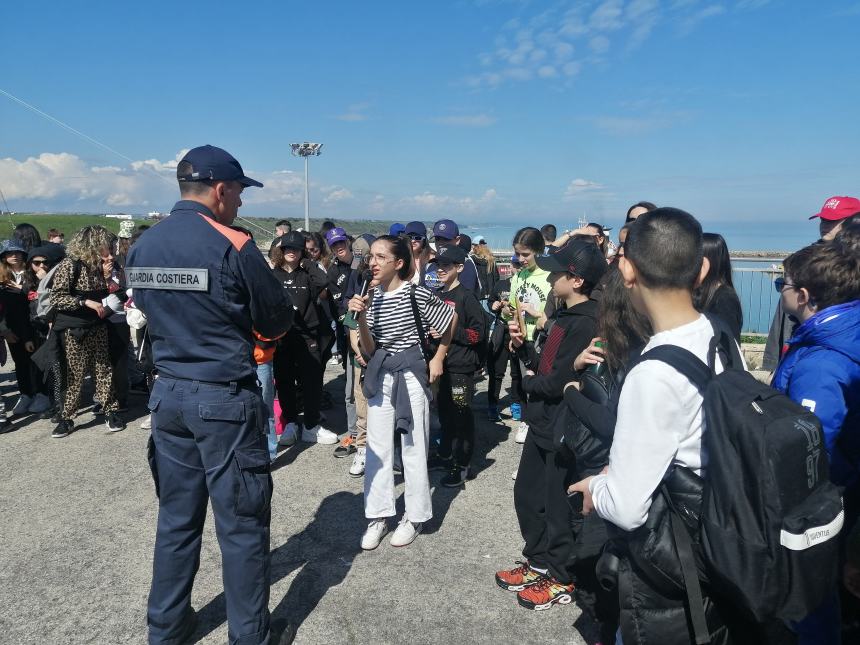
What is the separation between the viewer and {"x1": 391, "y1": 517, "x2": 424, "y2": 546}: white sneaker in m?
3.91

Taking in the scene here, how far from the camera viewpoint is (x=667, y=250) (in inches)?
70.9

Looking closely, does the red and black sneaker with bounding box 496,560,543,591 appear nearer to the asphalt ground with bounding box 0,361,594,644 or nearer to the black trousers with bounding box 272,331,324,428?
the asphalt ground with bounding box 0,361,594,644

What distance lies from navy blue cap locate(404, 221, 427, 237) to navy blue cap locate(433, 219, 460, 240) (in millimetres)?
151

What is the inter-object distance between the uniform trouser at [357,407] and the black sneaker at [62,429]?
303cm

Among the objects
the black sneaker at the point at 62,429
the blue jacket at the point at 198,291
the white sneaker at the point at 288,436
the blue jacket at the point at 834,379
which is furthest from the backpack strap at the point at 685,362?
the black sneaker at the point at 62,429

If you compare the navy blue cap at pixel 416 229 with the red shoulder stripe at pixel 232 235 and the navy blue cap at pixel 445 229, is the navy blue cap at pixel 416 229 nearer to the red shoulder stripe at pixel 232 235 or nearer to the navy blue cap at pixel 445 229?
the navy blue cap at pixel 445 229

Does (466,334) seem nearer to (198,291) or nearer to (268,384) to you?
(268,384)

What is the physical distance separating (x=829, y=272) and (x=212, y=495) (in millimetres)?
3059

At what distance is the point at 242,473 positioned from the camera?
8.87 feet

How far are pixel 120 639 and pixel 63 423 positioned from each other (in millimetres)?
3803

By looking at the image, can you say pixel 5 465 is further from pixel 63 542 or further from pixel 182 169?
pixel 182 169

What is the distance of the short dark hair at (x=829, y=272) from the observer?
8.43 feet

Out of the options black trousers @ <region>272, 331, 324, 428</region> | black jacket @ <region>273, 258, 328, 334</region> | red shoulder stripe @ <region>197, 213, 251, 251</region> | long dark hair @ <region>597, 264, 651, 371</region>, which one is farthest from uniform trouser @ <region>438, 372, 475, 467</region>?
red shoulder stripe @ <region>197, 213, 251, 251</region>

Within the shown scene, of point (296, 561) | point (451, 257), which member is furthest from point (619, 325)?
point (451, 257)
